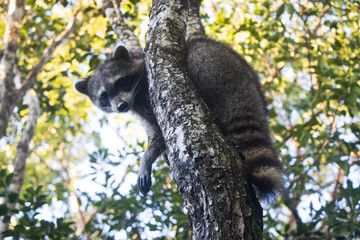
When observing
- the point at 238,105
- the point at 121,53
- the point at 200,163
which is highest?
the point at 121,53

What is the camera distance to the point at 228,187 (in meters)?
1.74

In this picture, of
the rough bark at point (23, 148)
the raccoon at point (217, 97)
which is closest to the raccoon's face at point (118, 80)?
the raccoon at point (217, 97)

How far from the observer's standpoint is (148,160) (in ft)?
11.6

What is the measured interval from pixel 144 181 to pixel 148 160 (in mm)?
226

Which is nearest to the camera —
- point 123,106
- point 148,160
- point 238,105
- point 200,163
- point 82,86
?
point 200,163

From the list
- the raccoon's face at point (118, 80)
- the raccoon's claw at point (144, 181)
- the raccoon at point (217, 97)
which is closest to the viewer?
the raccoon at point (217, 97)

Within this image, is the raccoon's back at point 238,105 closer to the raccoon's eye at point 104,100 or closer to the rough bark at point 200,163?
the rough bark at point 200,163

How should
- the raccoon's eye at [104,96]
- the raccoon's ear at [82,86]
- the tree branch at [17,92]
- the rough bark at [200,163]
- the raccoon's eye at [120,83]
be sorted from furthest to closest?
the raccoon's ear at [82,86] < the tree branch at [17,92] < the raccoon's eye at [104,96] < the raccoon's eye at [120,83] < the rough bark at [200,163]

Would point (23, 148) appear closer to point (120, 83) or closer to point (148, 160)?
point (120, 83)

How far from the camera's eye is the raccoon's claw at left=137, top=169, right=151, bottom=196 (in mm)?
3342

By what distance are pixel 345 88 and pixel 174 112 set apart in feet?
7.76

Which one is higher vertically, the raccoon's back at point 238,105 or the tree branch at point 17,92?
the tree branch at point 17,92

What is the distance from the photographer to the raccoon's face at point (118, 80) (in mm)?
4196

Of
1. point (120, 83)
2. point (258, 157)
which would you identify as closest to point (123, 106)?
point (120, 83)
